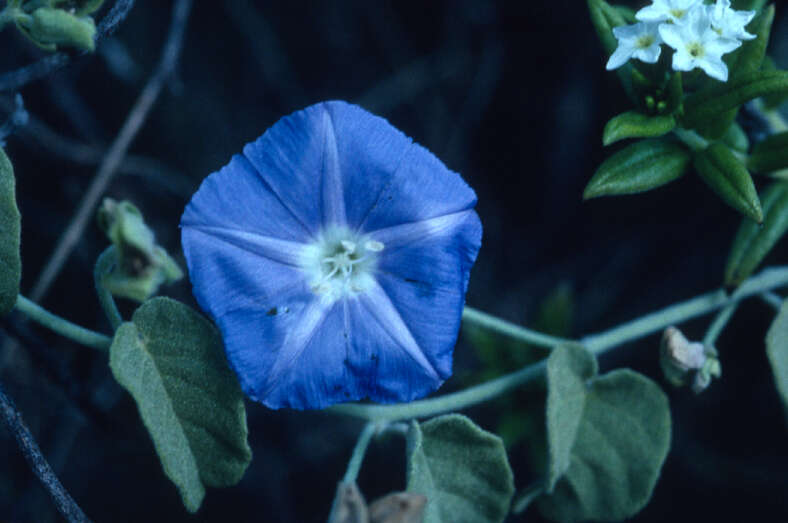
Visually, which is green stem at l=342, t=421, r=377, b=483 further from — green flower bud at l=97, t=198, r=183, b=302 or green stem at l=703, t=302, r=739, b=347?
green stem at l=703, t=302, r=739, b=347

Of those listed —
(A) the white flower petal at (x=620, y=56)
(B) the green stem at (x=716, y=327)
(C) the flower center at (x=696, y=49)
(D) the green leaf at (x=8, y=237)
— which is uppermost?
(D) the green leaf at (x=8, y=237)

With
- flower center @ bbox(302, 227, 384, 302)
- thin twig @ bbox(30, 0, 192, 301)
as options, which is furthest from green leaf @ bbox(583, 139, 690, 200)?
thin twig @ bbox(30, 0, 192, 301)

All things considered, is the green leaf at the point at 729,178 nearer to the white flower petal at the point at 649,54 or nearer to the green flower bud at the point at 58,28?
the white flower petal at the point at 649,54

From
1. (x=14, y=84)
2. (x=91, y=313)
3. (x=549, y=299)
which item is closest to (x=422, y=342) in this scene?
(x=14, y=84)

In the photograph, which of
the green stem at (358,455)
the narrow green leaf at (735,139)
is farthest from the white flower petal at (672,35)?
the green stem at (358,455)

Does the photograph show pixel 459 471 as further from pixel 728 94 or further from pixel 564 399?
pixel 728 94

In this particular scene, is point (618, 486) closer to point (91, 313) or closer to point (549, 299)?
point (549, 299)

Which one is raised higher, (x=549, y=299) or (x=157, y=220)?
(x=157, y=220)
